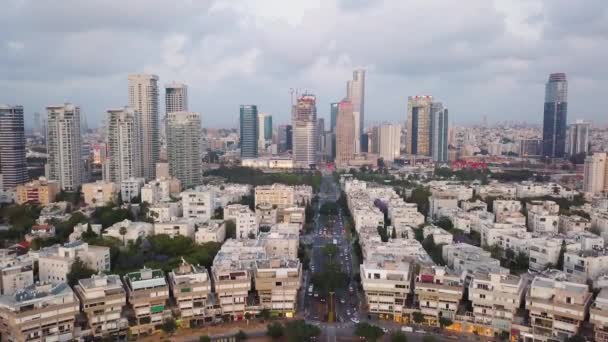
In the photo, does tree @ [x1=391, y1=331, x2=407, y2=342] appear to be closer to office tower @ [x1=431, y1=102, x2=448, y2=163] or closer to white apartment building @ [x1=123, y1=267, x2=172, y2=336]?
white apartment building @ [x1=123, y1=267, x2=172, y2=336]

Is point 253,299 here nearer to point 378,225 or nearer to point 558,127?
point 378,225

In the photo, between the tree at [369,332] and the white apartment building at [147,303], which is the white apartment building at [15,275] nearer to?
the white apartment building at [147,303]

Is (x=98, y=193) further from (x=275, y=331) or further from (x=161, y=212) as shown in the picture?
(x=275, y=331)

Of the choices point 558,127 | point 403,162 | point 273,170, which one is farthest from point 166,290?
point 558,127

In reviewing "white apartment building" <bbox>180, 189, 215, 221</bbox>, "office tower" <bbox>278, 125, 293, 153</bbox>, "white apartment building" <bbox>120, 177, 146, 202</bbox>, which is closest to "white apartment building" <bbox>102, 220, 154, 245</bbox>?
"white apartment building" <bbox>180, 189, 215, 221</bbox>

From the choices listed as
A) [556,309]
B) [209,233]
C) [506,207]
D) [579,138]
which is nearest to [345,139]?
[579,138]

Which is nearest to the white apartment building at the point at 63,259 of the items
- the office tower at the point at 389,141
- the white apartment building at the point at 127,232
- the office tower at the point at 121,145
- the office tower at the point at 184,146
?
the white apartment building at the point at 127,232
